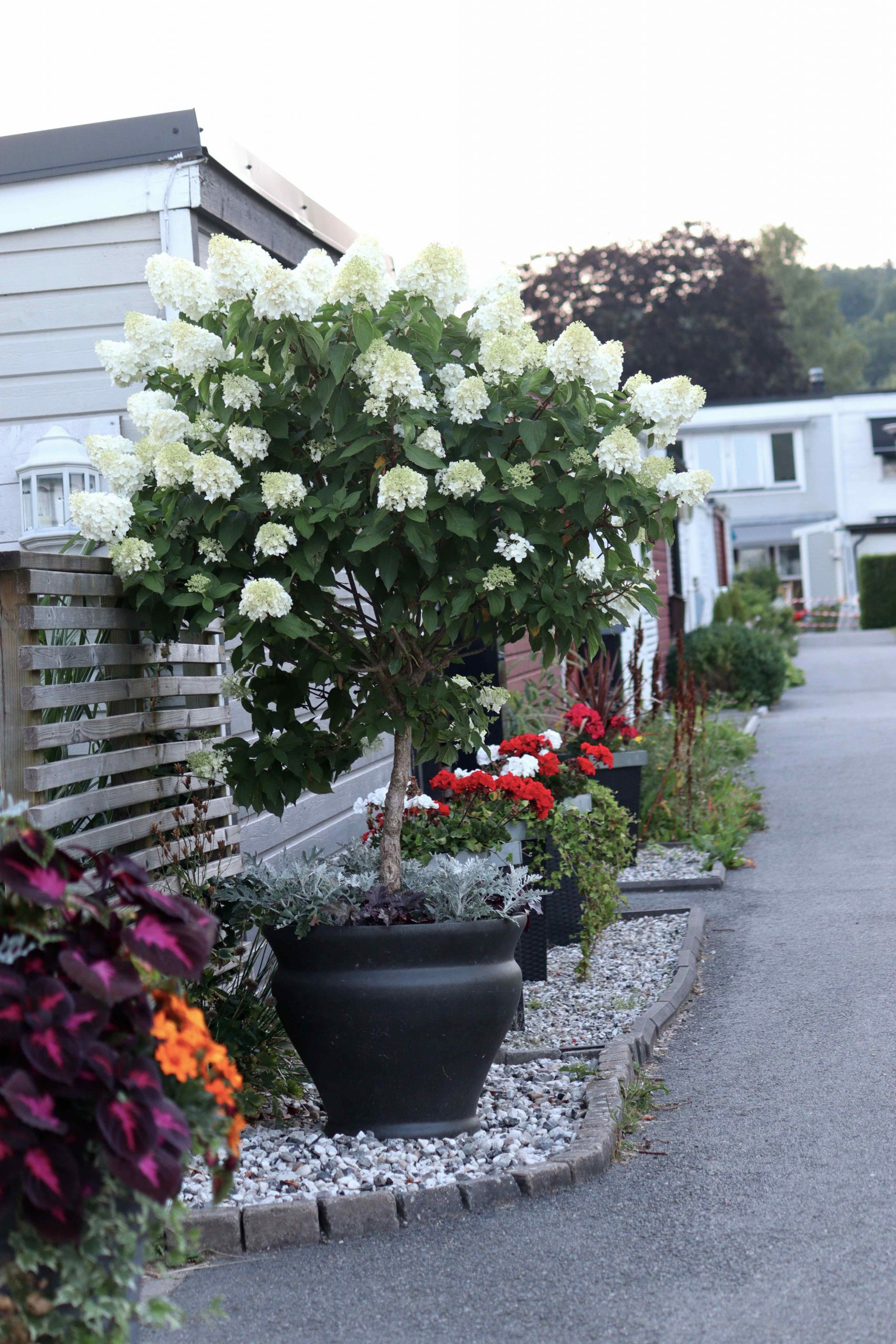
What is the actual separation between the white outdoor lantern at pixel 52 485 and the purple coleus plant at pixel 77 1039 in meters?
3.23

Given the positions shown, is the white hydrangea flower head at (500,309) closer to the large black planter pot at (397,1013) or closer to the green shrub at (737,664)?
the large black planter pot at (397,1013)

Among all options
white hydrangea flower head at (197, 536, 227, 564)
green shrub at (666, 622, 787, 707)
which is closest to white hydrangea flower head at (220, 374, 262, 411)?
white hydrangea flower head at (197, 536, 227, 564)

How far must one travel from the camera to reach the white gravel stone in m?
3.68

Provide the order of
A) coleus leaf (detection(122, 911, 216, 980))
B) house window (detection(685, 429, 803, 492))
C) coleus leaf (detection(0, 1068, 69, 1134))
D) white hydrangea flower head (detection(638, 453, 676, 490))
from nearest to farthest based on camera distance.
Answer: coleus leaf (detection(0, 1068, 69, 1134)), coleus leaf (detection(122, 911, 216, 980)), white hydrangea flower head (detection(638, 453, 676, 490)), house window (detection(685, 429, 803, 492))

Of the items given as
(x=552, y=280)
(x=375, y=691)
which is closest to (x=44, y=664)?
(x=375, y=691)

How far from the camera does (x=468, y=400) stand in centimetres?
361

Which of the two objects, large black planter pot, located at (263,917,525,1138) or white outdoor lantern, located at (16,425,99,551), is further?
white outdoor lantern, located at (16,425,99,551)

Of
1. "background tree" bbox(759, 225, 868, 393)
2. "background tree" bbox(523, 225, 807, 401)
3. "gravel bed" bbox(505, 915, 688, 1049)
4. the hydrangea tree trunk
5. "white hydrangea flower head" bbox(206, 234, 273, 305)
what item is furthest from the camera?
"background tree" bbox(759, 225, 868, 393)

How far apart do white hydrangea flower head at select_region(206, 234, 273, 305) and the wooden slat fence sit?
877 millimetres

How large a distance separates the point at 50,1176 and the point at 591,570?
7.74 feet

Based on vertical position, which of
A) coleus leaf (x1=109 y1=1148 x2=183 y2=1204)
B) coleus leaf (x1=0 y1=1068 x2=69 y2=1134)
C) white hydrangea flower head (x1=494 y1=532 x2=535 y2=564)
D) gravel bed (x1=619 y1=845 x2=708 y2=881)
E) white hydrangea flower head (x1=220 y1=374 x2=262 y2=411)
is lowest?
gravel bed (x1=619 y1=845 x2=708 y2=881)

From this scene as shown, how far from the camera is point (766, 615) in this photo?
2777cm

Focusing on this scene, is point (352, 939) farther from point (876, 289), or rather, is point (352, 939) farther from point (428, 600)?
point (876, 289)

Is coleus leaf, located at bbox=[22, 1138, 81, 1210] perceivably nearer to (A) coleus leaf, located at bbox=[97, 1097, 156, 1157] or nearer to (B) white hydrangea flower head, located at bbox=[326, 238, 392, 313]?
(A) coleus leaf, located at bbox=[97, 1097, 156, 1157]
